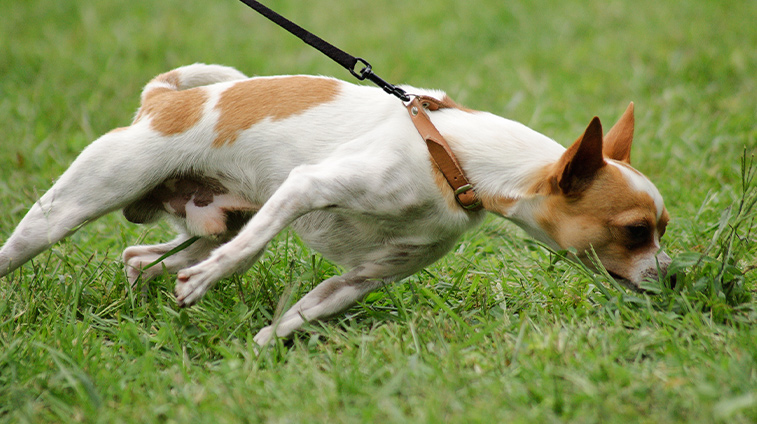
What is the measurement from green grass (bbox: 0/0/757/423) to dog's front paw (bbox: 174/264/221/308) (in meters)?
0.25

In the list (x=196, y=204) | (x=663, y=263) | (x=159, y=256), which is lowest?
(x=159, y=256)

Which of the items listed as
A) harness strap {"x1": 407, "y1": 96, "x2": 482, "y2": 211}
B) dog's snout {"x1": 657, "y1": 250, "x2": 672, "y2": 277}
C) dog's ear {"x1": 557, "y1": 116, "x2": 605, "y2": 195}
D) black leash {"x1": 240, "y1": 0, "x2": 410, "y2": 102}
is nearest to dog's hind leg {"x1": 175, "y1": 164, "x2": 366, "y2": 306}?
harness strap {"x1": 407, "y1": 96, "x2": 482, "y2": 211}

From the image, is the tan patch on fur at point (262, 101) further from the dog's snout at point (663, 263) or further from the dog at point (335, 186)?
the dog's snout at point (663, 263)

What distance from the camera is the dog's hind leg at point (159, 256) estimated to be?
3.28 metres

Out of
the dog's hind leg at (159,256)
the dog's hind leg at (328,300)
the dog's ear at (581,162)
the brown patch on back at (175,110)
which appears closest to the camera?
the dog's ear at (581,162)

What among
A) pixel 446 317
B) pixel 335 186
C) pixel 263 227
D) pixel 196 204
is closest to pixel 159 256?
pixel 196 204

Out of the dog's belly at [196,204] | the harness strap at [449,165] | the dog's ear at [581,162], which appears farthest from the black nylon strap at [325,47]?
the dog's ear at [581,162]

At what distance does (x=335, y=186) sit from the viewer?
2.54 meters

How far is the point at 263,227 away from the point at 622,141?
1554 mm

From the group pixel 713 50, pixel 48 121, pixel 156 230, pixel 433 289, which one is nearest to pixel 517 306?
pixel 433 289

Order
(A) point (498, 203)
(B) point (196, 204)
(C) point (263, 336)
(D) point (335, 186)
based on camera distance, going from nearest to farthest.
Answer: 1. (D) point (335, 186)
2. (A) point (498, 203)
3. (C) point (263, 336)
4. (B) point (196, 204)

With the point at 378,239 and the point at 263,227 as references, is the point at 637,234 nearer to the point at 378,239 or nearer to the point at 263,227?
the point at 378,239

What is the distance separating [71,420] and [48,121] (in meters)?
4.10

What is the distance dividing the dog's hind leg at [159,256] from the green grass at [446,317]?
8cm
